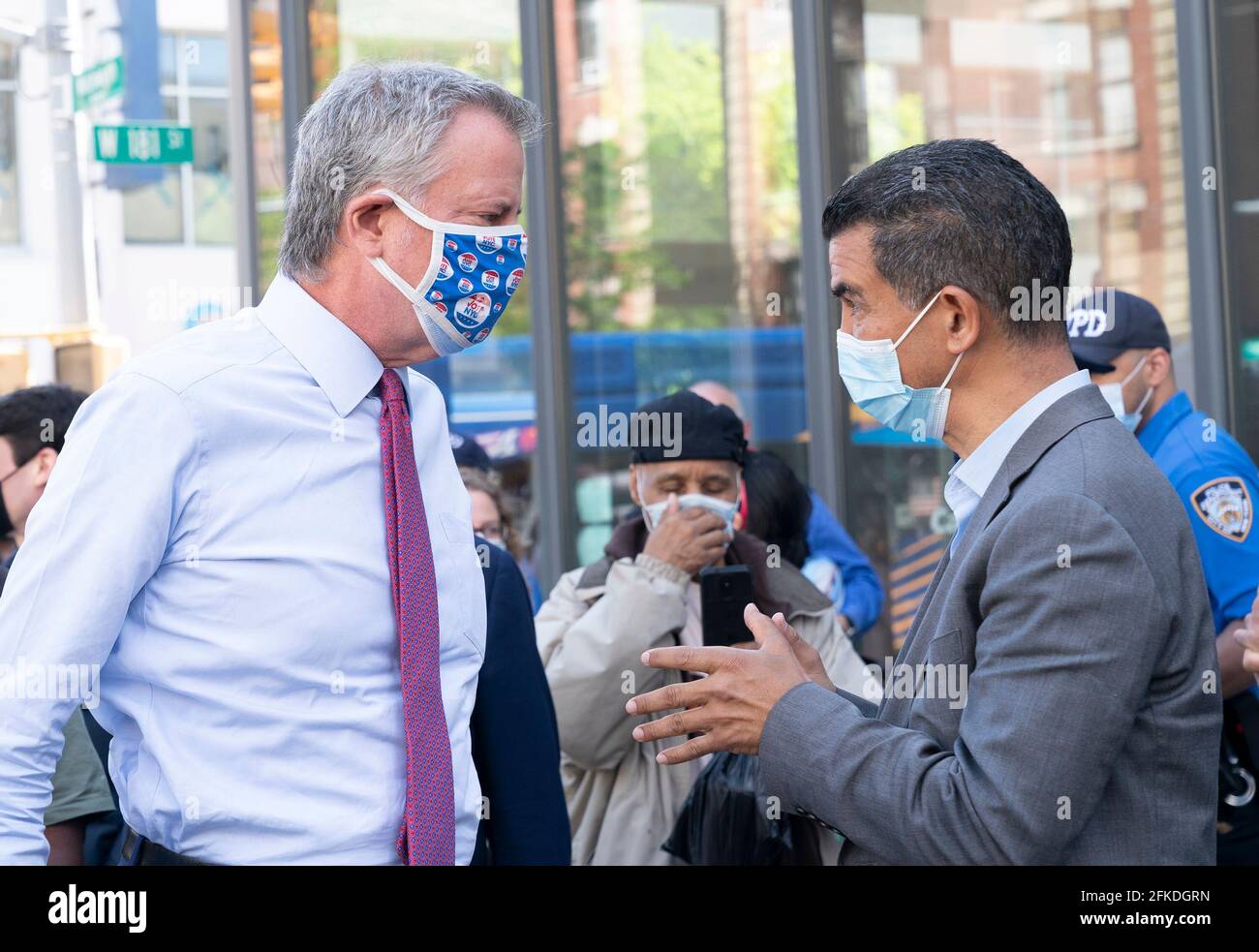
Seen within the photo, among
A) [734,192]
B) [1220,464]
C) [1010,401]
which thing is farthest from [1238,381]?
[1010,401]

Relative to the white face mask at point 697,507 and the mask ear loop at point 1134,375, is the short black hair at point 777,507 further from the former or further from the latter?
the mask ear loop at point 1134,375

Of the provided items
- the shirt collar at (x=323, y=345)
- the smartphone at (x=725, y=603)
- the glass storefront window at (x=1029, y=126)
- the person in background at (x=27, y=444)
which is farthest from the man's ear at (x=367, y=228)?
the glass storefront window at (x=1029, y=126)

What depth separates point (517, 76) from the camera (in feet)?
25.2

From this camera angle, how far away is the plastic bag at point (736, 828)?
310 cm

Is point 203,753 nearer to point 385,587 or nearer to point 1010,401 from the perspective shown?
point 385,587

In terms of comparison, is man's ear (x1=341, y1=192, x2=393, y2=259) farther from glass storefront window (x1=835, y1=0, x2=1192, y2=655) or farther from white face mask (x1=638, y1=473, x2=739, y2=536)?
glass storefront window (x1=835, y1=0, x2=1192, y2=655)

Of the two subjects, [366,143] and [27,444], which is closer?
[366,143]

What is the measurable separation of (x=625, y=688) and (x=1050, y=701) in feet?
5.76

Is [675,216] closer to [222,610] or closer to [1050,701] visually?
[222,610]

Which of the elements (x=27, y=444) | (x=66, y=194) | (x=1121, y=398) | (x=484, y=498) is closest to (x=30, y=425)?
(x=27, y=444)

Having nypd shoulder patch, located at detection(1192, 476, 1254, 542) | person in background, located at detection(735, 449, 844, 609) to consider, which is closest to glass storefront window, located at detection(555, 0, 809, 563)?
person in background, located at detection(735, 449, 844, 609)

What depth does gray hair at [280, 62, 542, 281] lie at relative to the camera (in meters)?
2.12

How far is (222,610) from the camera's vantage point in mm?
1904

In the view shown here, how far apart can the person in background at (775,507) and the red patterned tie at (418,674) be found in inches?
89.6
